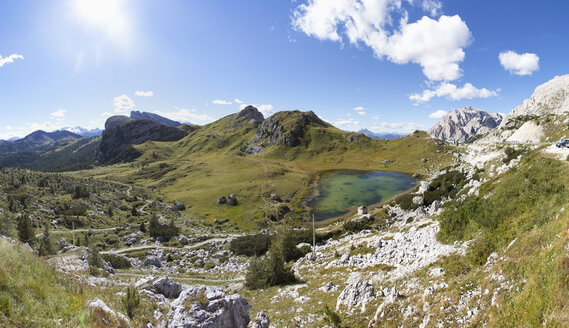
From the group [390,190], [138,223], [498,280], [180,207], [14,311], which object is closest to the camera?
→ [14,311]

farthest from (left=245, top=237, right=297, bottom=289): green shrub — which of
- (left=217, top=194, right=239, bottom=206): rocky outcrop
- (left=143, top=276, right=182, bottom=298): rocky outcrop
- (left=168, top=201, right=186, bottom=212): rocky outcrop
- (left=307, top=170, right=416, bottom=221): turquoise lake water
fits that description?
(left=168, top=201, right=186, bottom=212): rocky outcrop

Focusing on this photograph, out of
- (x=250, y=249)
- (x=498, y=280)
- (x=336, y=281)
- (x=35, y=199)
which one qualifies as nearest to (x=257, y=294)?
(x=336, y=281)

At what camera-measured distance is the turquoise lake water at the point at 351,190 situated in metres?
105

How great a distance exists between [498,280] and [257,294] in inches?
1031

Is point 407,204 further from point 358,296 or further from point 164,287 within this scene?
point 164,287

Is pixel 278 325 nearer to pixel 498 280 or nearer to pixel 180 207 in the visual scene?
pixel 498 280

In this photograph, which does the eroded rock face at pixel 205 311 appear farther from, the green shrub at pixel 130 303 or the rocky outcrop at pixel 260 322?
the green shrub at pixel 130 303

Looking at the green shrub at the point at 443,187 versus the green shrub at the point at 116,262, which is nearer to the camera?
the green shrub at the point at 116,262

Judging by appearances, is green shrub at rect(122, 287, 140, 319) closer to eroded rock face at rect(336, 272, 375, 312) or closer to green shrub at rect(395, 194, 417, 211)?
eroded rock face at rect(336, 272, 375, 312)

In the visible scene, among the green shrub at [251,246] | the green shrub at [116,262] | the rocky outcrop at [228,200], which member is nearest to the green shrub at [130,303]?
the green shrub at [251,246]

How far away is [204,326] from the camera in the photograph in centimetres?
1354

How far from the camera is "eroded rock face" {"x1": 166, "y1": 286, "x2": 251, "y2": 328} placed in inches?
533

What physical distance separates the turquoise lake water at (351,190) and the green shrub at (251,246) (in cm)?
3493

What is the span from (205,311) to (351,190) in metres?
122
